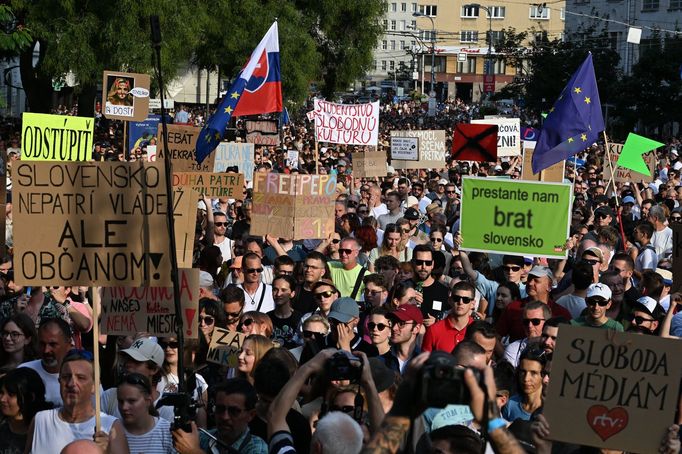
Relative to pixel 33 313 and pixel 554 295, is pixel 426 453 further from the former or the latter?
pixel 554 295

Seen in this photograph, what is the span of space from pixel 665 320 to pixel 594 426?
2.30 meters

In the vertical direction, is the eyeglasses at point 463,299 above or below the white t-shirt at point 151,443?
above

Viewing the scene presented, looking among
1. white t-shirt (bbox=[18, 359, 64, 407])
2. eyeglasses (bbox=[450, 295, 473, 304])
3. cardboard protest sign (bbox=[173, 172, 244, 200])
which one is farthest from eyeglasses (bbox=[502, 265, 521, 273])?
cardboard protest sign (bbox=[173, 172, 244, 200])

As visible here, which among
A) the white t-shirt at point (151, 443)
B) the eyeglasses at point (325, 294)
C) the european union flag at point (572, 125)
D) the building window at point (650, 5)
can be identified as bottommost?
the white t-shirt at point (151, 443)

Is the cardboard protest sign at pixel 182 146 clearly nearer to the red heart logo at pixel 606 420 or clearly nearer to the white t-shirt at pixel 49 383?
the white t-shirt at pixel 49 383

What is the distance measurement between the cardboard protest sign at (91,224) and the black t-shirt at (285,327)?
168 centimetres

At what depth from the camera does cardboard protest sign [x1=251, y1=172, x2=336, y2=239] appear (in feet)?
42.4

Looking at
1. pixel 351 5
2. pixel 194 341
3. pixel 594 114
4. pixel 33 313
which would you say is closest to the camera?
pixel 194 341

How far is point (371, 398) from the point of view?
202 inches

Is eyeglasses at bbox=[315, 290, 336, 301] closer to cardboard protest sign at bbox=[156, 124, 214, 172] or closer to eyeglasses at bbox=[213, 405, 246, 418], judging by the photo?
eyeglasses at bbox=[213, 405, 246, 418]

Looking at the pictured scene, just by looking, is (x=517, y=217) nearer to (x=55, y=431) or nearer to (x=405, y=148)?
(x=55, y=431)

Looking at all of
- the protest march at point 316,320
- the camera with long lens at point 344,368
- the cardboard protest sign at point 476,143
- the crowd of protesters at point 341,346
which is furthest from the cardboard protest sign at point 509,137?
the camera with long lens at point 344,368

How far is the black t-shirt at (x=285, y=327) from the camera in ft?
29.5

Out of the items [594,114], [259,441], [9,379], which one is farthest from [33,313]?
[594,114]
